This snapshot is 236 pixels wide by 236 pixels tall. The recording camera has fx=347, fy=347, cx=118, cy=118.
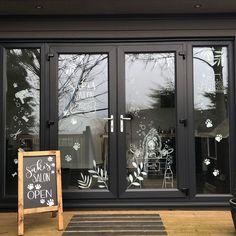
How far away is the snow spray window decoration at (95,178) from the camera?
4.17 meters

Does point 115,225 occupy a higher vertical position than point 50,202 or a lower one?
lower

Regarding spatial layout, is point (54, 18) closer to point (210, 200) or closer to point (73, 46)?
point (73, 46)

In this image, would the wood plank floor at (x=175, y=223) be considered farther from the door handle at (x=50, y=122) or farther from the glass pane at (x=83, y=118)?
the door handle at (x=50, y=122)

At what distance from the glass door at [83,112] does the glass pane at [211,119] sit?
1.04m

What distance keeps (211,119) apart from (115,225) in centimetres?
173

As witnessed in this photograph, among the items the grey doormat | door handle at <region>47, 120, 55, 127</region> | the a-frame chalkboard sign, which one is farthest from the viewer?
door handle at <region>47, 120, 55, 127</region>

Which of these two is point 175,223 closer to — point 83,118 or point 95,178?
point 95,178

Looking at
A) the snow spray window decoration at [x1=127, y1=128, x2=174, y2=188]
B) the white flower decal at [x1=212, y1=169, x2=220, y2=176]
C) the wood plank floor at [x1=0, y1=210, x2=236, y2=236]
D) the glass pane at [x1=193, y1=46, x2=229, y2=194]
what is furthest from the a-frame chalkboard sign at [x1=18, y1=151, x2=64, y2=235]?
the white flower decal at [x1=212, y1=169, x2=220, y2=176]

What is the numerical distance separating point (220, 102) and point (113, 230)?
2.02 m

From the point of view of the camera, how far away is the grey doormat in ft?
10.8

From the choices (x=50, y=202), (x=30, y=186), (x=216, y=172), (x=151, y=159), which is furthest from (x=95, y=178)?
(x=216, y=172)

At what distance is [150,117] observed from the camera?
13.9 ft

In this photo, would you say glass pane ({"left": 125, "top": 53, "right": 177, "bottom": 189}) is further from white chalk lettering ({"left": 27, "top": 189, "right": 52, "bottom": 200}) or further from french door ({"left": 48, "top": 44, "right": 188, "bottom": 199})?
white chalk lettering ({"left": 27, "top": 189, "right": 52, "bottom": 200})

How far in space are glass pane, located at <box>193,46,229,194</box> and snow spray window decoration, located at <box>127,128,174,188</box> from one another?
1.17 feet
